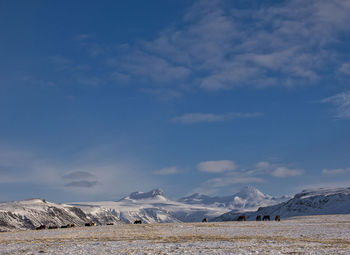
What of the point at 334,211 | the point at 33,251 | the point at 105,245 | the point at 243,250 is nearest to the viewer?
the point at 243,250

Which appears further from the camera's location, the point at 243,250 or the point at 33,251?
the point at 33,251

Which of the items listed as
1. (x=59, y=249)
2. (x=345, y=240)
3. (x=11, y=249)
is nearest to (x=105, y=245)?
(x=59, y=249)

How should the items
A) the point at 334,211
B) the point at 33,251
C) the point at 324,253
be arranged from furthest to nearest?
the point at 334,211 < the point at 33,251 < the point at 324,253

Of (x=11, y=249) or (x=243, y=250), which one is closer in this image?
(x=243, y=250)

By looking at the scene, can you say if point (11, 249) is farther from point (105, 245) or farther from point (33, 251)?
point (105, 245)

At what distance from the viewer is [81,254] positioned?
1111 inches

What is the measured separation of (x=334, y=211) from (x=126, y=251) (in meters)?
192

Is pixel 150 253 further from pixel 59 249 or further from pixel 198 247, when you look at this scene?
pixel 59 249

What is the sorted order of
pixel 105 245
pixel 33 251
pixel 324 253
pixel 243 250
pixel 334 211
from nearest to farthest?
pixel 324 253 < pixel 243 250 < pixel 33 251 < pixel 105 245 < pixel 334 211

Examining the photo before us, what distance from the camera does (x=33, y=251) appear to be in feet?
100

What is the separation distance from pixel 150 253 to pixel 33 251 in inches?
381

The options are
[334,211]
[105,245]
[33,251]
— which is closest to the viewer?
[33,251]

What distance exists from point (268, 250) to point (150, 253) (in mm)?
8288

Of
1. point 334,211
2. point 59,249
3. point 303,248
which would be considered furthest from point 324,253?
point 334,211
